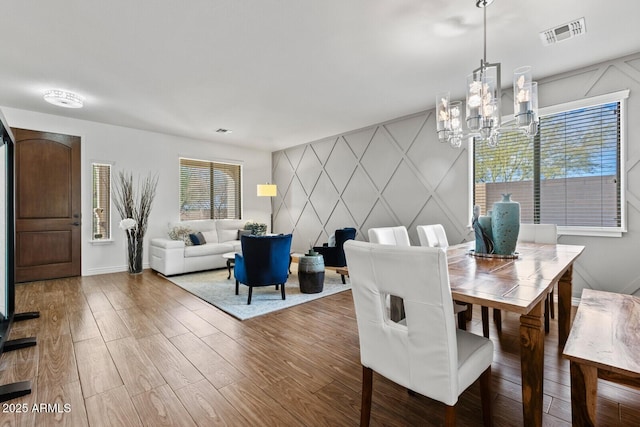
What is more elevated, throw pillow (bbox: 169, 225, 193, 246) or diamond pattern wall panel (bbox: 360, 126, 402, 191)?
diamond pattern wall panel (bbox: 360, 126, 402, 191)

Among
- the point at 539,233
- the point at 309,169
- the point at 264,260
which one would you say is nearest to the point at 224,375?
the point at 264,260

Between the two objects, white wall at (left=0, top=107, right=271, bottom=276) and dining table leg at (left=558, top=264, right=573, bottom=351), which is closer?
dining table leg at (left=558, top=264, right=573, bottom=351)

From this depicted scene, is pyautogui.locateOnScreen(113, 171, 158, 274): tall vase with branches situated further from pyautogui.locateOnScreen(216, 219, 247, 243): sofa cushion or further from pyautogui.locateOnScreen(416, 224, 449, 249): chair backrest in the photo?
pyautogui.locateOnScreen(416, 224, 449, 249): chair backrest

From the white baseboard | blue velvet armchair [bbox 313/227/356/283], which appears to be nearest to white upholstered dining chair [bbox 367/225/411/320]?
blue velvet armchair [bbox 313/227/356/283]

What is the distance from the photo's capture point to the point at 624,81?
2922 millimetres

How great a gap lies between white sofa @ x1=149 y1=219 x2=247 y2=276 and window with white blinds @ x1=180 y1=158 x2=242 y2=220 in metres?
0.37

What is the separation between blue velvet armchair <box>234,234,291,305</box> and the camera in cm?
327

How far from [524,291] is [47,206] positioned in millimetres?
6091

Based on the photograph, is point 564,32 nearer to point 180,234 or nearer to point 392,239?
point 392,239

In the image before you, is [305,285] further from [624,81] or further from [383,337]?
[624,81]

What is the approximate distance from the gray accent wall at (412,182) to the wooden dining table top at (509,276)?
1181 millimetres

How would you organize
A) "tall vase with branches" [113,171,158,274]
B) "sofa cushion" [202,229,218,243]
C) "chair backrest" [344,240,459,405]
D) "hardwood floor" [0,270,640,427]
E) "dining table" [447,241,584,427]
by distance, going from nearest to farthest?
"chair backrest" [344,240,459,405] → "dining table" [447,241,584,427] → "hardwood floor" [0,270,640,427] → "tall vase with branches" [113,171,158,274] → "sofa cushion" [202,229,218,243]

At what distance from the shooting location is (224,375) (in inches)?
75.1

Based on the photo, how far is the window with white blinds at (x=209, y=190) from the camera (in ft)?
19.7
